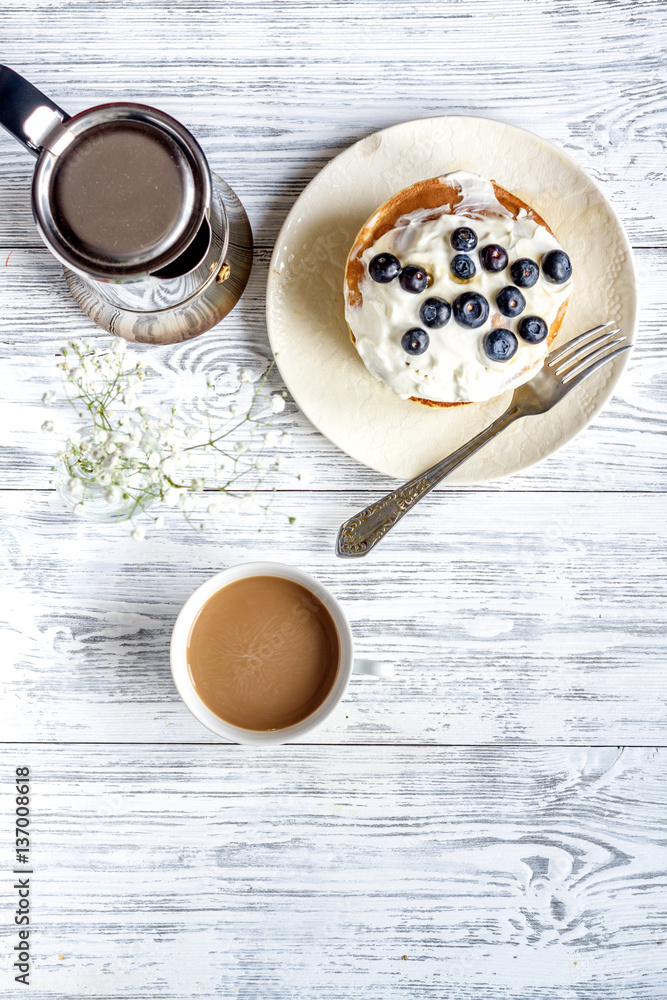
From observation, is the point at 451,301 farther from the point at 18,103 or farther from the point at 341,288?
the point at 18,103

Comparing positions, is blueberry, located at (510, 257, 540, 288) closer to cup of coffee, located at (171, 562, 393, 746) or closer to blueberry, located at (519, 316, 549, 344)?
blueberry, located at (519, 316, 549, 344)

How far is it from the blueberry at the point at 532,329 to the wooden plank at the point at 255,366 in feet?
0.96

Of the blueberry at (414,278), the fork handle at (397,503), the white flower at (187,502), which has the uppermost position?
the blueberry at (414,278)

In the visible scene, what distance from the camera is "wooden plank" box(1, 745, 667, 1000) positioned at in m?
1.27

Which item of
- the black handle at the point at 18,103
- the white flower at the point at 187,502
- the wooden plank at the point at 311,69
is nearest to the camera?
the black handle at the point at 18,103

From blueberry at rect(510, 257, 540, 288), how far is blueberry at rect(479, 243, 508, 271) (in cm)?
2

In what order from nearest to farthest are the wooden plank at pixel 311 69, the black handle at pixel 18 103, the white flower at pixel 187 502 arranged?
1. the black handle at pixel 18 103
2. the white flower at pixel 187 502
3. the wooden plank at pixel 311 69

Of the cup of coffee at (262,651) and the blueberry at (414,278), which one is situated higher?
the blueberry at (414,278)

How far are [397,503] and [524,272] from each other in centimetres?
41

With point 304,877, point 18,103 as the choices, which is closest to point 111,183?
point 18,103

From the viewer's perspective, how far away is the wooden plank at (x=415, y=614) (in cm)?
128

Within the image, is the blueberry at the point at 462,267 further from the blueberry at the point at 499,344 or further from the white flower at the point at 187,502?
the white flower at the point at 187,502

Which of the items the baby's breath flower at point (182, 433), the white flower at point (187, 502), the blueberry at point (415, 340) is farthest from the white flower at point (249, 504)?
the blueberry at point (415, 340)

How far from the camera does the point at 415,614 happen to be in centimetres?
129
